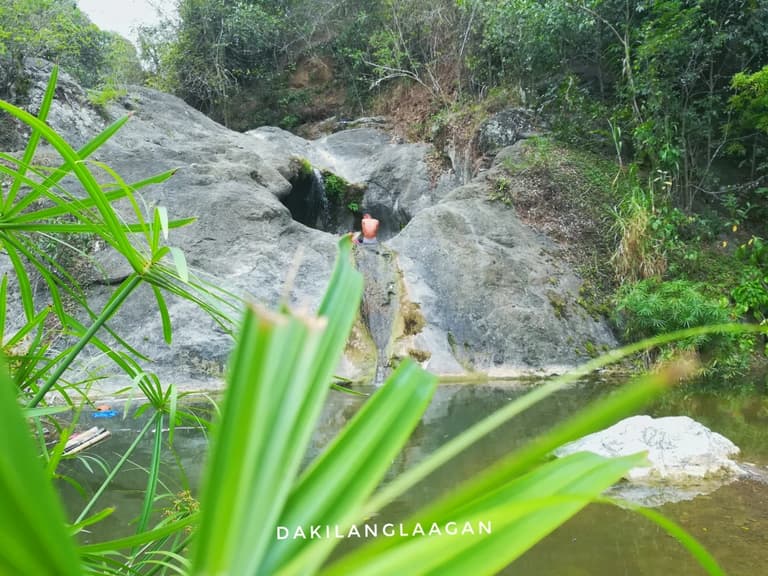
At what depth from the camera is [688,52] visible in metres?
8.14

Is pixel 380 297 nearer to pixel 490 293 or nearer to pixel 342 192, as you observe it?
pixel 490 293

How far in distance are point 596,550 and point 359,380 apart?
4500 mm

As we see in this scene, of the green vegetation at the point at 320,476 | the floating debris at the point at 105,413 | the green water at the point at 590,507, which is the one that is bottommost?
the floating debris at the point at 105,413

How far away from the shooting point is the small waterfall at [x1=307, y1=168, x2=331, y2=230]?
477 inches

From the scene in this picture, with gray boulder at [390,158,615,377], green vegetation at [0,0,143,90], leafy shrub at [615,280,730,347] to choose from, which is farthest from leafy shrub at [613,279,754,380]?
green vegetation at [0,0,143,90]

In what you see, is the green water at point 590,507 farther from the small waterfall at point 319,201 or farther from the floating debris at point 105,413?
the small waterfall at point 319,201

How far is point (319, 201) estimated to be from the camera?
1236 cm

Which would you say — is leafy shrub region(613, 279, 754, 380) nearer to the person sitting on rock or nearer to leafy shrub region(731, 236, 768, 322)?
leafy shrub region(731, 236, 768, 322)

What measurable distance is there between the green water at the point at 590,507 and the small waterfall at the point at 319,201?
7680 mm

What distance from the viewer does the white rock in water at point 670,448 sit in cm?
320

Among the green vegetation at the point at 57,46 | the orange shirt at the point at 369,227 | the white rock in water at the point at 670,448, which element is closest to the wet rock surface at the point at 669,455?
the white rock in water at the point at 670,448

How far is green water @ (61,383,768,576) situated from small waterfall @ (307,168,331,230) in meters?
7.68

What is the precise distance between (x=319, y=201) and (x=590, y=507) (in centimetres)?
1045

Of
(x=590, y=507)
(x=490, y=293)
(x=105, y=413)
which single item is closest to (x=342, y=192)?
(x=490, y=293)
